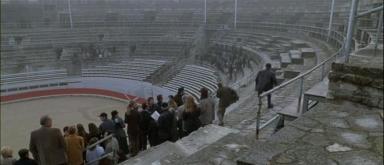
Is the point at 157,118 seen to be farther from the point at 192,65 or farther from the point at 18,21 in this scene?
the point at 18,21

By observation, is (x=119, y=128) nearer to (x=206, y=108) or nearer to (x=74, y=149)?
(x=74, y=149)

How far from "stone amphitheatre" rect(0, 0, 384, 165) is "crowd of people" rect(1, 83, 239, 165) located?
2.15 ft

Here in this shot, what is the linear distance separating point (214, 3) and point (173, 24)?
5842 mm

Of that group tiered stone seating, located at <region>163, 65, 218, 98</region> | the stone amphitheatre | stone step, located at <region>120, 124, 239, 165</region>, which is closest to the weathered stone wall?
the stone amphitheatre

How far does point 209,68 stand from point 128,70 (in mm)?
5733

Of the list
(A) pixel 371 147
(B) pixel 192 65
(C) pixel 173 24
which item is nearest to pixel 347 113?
(A) pixel 371 147

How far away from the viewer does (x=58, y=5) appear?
28.5 meters

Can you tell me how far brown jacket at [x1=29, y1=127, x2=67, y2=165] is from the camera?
4.41 m

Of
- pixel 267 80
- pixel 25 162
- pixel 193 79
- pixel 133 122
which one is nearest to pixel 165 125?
pixel 133 122

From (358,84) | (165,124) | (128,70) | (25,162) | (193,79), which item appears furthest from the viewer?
(128,70)

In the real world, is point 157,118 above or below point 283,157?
below

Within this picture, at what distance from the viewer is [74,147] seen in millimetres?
4879

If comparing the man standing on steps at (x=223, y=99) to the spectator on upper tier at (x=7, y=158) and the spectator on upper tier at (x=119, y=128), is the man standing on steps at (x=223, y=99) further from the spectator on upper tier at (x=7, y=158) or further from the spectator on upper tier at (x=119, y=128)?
the spectator on upper tier at (x=7, y=158)

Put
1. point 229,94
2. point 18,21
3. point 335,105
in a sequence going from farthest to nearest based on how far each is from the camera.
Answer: point 18,21, point 229,94, point 335,105
